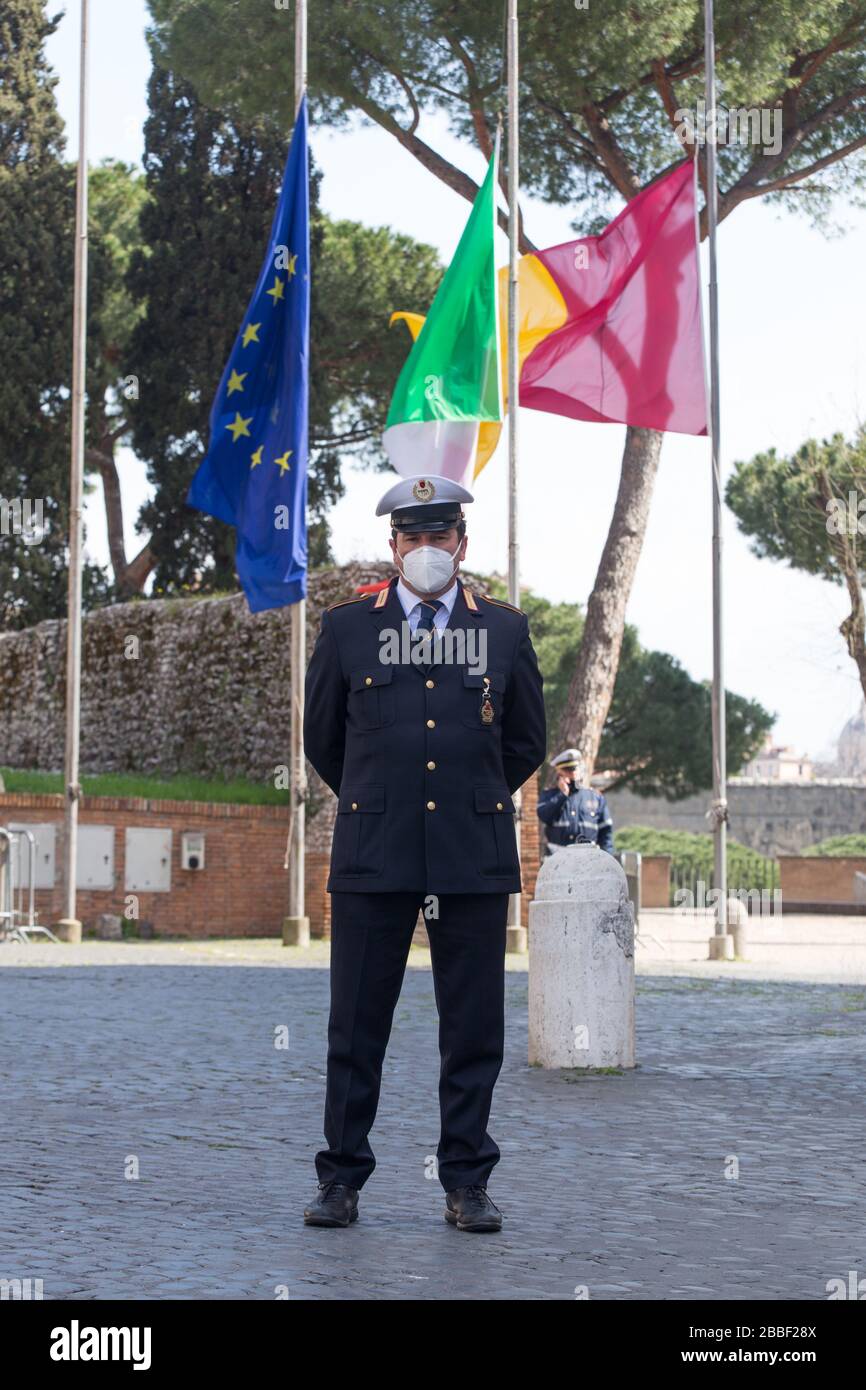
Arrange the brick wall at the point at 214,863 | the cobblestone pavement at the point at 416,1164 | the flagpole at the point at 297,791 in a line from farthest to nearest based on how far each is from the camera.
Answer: the brick wall at the point at 214,863 → the flagpole at the point at 297,791 → the cobblestone pavement at the point at 416,1164

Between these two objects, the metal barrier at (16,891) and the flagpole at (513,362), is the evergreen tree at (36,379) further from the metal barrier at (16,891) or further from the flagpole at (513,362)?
the flagpole at (513,362)

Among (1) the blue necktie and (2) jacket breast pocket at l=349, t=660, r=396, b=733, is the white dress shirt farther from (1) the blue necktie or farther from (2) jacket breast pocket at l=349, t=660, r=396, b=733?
(2) jacket breast pocket at l=349, t=660, r=396, b=733

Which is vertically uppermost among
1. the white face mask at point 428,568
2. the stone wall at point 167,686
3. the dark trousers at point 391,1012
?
the stone wall at point 167,686

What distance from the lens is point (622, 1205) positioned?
6.24 m

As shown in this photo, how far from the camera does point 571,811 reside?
15922 mm

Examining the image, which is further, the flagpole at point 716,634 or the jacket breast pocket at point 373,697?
the flagpole at point 716,634

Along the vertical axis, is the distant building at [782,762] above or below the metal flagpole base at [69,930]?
above

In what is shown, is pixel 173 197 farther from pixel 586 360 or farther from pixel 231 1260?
pixel 231 1260

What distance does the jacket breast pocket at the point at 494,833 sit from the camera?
5859 millimetres

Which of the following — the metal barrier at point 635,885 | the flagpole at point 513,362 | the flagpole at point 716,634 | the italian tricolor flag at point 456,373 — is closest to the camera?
the flagpole at point 716,634

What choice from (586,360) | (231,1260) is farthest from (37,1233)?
A: (586,360)

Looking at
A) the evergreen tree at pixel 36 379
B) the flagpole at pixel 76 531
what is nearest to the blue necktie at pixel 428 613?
the flagpole at pixel 76 531

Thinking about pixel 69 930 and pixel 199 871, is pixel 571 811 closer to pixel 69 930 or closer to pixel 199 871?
pixel 69 930
